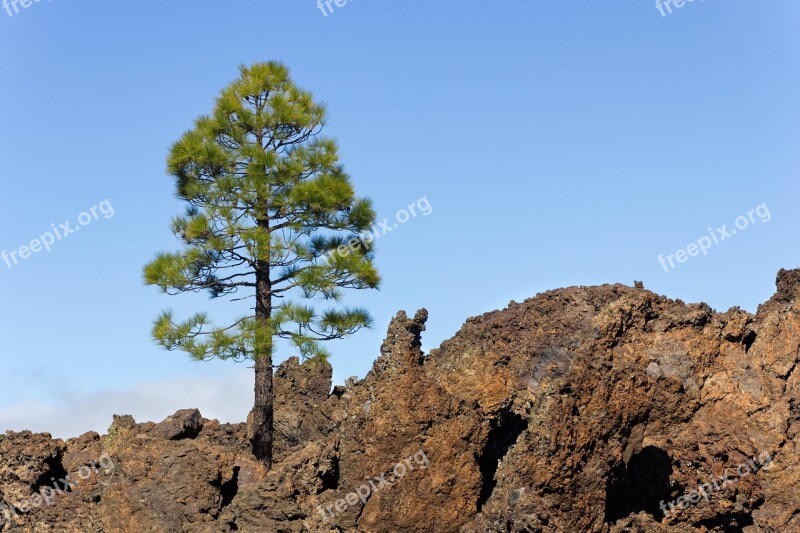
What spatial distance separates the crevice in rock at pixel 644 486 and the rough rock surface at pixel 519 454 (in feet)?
0.06

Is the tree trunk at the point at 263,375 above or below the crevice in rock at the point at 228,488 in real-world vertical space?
above

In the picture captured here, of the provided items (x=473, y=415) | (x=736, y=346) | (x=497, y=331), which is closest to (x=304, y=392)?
(x=497, y=331)

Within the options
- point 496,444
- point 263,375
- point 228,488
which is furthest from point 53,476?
point 496,444

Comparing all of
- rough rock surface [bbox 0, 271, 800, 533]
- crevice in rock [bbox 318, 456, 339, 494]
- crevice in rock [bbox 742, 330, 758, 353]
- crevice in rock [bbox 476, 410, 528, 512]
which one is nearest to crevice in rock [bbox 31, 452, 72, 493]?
rough rock surface [bbox 0, 271, 800, 533]

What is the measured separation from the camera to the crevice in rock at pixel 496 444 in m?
14.2

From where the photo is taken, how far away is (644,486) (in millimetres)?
13430

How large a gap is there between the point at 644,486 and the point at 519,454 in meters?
2.21

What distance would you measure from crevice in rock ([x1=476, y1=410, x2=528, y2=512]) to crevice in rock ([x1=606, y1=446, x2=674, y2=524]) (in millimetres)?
1660

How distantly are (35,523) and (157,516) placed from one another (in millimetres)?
2625

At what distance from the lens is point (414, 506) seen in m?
13.5

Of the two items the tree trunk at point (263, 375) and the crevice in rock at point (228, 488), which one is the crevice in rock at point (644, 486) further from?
the tree trunk at point (263, 375)

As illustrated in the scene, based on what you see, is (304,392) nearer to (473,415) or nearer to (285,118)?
(285,118)

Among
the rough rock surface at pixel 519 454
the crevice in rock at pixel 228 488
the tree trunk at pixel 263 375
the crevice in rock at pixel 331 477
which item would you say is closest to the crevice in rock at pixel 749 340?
the rough rock surface at pixel 519 454

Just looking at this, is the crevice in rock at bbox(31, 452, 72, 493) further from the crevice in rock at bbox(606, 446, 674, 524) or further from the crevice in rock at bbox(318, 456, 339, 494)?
the crevice in rock at bbox(606, 446, 674, 524)
